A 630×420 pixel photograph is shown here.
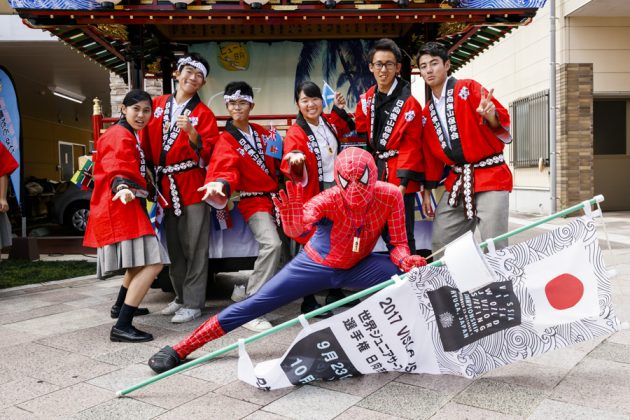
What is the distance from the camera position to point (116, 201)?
4.02 meters

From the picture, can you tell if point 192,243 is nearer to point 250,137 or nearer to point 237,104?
point 250,137

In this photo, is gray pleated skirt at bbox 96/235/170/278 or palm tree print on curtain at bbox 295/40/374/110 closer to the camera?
gray pleated skirt at bbox 96/235/170/278

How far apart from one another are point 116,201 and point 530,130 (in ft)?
43.8

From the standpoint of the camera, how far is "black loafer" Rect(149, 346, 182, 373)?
3318 millimetres

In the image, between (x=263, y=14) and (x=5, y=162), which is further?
(x=5, y=162)

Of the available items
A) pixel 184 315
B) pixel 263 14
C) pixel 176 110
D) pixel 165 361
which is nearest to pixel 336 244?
pixel 165 361

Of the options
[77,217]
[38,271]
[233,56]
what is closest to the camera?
[233,56]

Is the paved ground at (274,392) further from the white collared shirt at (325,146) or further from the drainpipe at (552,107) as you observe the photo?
the drainpipe at (552,107)

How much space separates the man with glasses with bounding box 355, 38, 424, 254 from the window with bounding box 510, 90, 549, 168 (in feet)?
34.8

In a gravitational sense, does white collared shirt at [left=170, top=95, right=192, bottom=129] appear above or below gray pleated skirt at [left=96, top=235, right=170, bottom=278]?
above

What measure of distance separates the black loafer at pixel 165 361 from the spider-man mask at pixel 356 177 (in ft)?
4.78

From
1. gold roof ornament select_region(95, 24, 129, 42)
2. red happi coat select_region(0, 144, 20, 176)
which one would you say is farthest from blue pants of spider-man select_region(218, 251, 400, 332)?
gold roof ornament select_region(95, 24, 129, 42)

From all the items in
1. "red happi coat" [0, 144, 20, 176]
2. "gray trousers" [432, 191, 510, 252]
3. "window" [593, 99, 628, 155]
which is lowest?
"gray trousers" [432, 191, 510, 252]

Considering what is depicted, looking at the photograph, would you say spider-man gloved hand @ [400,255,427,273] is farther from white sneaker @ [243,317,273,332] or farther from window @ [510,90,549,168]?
window @ [510,90,549,168]
